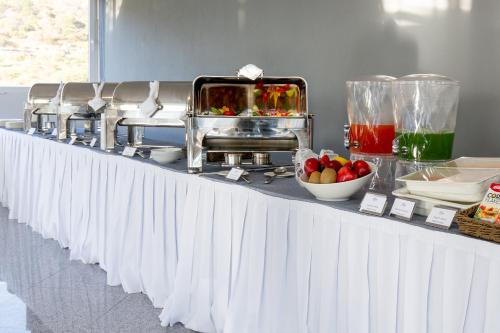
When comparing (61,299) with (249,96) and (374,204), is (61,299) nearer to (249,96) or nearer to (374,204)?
(249,96)

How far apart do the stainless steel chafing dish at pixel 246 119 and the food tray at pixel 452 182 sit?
0.69m

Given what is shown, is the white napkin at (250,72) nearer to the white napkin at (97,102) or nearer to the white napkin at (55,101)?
the white napkin at (97,102)

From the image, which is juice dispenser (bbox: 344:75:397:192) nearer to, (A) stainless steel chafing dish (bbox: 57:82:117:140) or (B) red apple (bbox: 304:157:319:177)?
(B) red apple (bbox: 304:157:319:177)

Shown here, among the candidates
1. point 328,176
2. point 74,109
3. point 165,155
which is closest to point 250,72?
point 165,155

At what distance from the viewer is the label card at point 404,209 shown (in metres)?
1.33

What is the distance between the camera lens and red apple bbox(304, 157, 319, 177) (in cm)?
163

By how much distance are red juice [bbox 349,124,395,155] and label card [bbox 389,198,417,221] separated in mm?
383

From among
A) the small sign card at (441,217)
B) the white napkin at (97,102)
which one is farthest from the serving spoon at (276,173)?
the white napkin at (97,102)

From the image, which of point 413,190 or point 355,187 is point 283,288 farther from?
point 413,190

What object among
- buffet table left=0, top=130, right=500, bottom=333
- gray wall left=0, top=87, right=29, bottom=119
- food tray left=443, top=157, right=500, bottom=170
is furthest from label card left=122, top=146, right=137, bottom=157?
gray wall left=0, top=87, right=29, bottom=119

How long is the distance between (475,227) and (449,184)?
0.18 metres

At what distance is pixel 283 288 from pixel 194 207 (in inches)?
19.6

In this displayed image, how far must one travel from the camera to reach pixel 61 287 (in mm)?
2582

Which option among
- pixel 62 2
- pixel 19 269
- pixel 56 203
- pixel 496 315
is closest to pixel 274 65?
pixel 56 203
